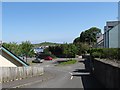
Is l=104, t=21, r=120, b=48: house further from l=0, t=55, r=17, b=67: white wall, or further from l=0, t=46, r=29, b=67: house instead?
l=0, t=55, r=17, b=67: white wall

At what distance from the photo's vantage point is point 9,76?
26.3m

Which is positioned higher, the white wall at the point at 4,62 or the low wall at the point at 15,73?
the white wall at the point at 4,62

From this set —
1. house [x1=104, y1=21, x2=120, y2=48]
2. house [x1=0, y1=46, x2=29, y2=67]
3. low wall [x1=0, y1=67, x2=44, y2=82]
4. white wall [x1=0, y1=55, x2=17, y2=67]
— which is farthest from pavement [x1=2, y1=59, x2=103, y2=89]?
house [x1=104, y1=21, x2=120, y2=48]

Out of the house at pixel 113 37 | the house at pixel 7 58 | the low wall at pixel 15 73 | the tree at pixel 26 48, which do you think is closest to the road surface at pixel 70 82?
the low wall at pixel 15 73

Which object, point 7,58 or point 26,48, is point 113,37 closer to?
point 7,58

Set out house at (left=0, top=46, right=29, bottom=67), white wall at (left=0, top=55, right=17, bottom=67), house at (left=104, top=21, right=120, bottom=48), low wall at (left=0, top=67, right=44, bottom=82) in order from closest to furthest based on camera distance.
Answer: low wall at (left=0, top=67, right=44, bottom=82)
house at (left=0, top=46, right=29, bottom=67)
white wall at (left=0, top=55, right=17, bottom=67)
house at (left=104, top=21, right=120, bottom=48)

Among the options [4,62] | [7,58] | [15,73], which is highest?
[7,58]

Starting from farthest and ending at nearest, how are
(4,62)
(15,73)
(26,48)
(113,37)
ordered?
(26,48) < (113,37) < (4,62) < (15,73)

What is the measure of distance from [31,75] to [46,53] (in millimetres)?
65203

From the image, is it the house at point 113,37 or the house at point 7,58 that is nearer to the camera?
the house at point 7,58

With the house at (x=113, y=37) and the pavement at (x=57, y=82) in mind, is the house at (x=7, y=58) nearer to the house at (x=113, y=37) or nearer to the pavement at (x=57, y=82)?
the pavement at (x=57, y=82)

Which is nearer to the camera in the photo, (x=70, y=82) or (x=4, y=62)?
(x=70, y=82)

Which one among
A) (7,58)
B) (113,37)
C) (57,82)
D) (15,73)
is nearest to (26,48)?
(113,37)

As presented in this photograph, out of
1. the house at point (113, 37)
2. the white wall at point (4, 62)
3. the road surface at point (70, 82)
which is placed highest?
the house at point (113, 37)
